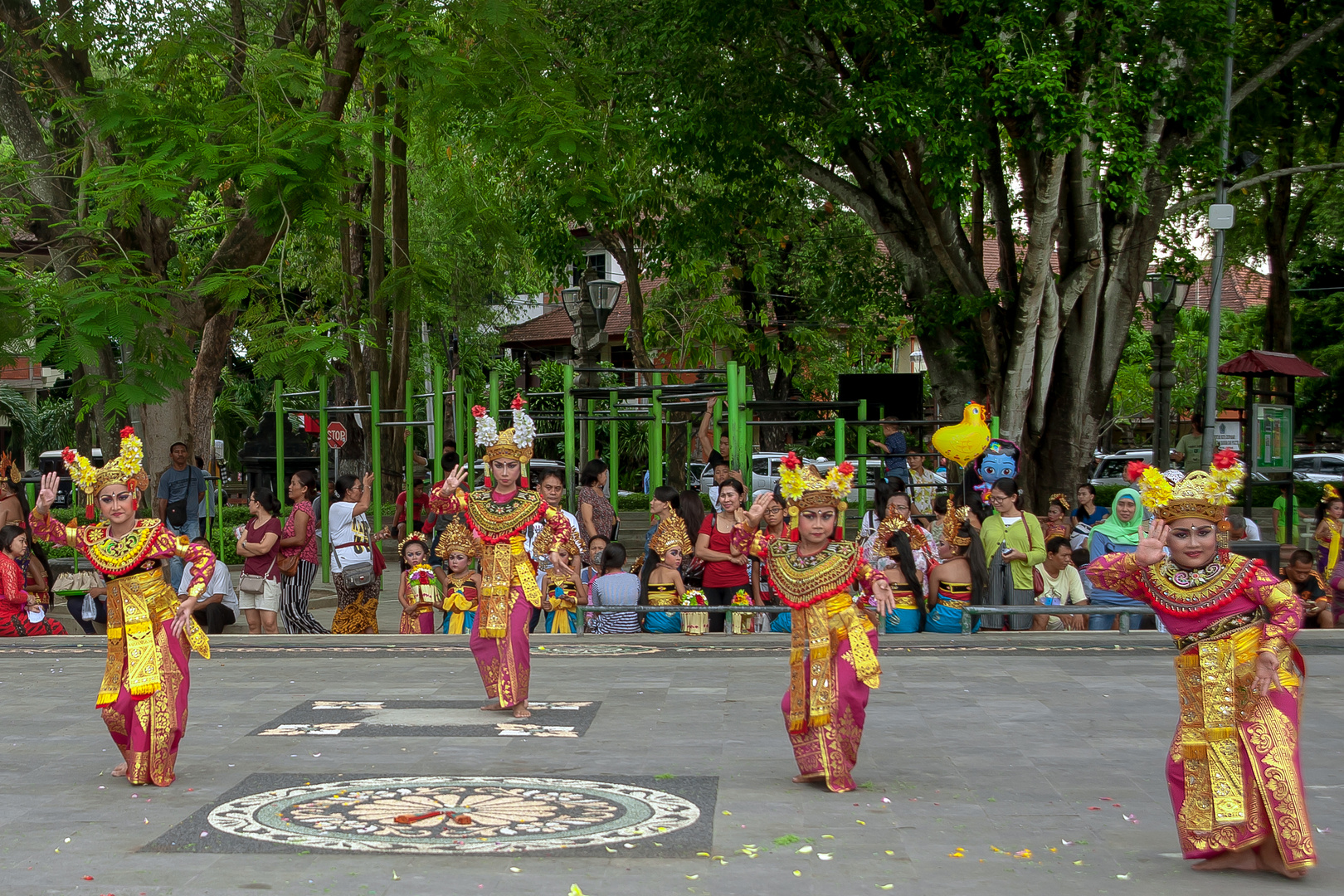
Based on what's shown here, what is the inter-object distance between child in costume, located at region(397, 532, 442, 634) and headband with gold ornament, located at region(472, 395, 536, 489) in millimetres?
2870

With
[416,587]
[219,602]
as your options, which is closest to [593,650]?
[416,587]

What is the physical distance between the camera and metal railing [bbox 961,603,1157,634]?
10352mm

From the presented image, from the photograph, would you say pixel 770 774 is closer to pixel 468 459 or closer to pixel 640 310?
pixel 468 459

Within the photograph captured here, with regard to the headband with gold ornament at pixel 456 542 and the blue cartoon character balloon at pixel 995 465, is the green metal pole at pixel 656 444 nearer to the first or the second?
the blue cartoon character balloon at pixel 995 465

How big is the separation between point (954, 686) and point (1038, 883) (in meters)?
4.23

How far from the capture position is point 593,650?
1102 centimetres

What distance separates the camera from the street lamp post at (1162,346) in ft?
58.3

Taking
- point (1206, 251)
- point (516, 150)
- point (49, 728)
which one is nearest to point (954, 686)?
point (49, 728)

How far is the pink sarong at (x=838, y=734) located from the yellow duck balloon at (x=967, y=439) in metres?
6.96

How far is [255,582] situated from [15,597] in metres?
1.95

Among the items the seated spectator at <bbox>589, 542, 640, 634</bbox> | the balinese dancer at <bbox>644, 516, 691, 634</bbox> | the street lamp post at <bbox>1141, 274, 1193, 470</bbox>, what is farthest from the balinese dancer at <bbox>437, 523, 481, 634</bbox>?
the street lamp post at <bbox>1141, 274, 1193, 470</bbox>

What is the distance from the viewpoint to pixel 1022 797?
20.8 feet

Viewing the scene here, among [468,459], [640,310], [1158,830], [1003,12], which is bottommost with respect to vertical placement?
[1158,830]

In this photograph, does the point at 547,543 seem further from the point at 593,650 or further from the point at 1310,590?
the point at 1310,590
